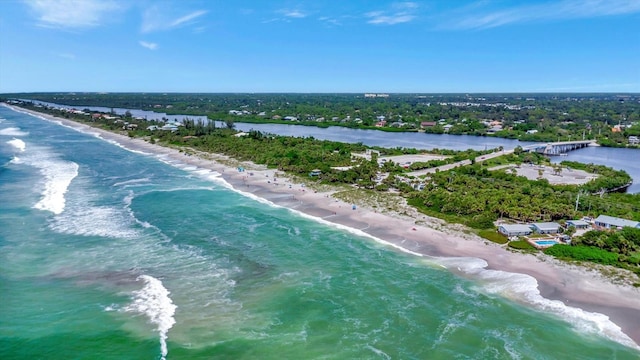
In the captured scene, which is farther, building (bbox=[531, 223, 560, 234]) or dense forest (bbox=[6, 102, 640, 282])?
dense forest (bbox=[6, 102, 640, 282])

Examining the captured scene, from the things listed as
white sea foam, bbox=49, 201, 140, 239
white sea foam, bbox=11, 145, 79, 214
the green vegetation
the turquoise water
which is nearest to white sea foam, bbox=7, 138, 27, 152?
white sea foam, bbox=11, 145, 79, 214

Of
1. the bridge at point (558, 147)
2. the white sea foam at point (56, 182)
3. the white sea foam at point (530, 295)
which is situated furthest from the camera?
the bridge at point (558, 147)

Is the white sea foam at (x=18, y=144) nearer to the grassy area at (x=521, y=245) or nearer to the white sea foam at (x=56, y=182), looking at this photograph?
the white sea foam at (x=56, y=182)

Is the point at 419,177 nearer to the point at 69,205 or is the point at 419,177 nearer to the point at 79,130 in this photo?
the point at 69,205

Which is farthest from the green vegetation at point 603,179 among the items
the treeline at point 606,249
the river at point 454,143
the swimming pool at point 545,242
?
the swimming pool at point 545,242

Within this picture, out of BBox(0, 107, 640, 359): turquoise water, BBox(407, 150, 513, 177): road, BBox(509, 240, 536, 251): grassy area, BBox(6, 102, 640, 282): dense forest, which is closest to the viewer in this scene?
BBox(0, 107, 640, 359): turquoise water

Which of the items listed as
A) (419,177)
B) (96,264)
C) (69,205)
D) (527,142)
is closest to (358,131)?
(527,142)

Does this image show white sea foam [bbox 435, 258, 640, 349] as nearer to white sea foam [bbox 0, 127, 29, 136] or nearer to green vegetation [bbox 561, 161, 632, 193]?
green vegetation [bbox 561, 161, 632, 193]
